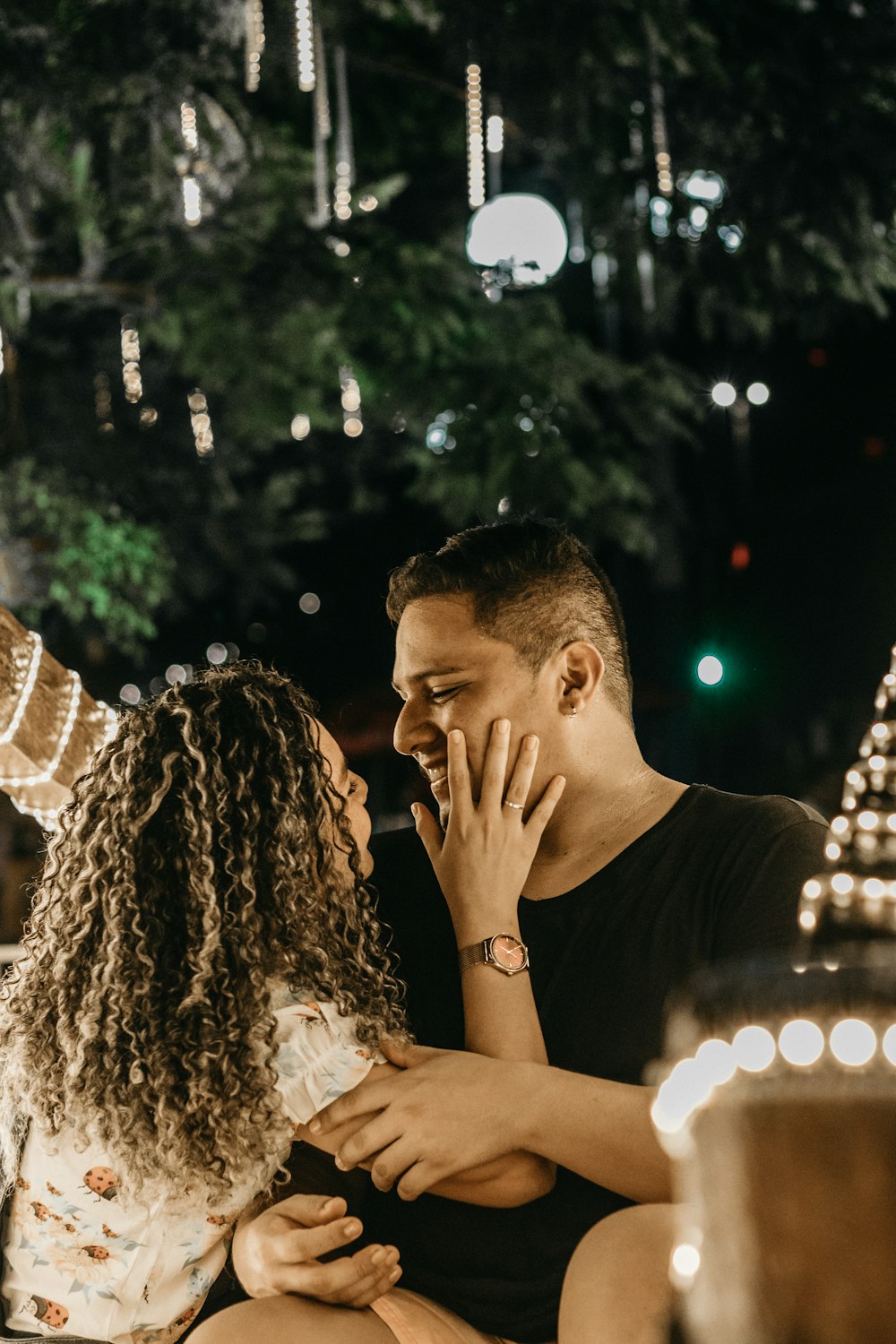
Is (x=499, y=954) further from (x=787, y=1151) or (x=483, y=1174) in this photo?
(x=787, y=1151)

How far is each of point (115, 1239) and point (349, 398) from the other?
20.7ft

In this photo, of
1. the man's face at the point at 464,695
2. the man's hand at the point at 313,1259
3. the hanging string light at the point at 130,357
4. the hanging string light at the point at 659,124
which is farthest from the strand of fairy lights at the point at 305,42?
the man's hand at the point at 313,1259

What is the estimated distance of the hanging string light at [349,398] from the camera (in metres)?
7.58

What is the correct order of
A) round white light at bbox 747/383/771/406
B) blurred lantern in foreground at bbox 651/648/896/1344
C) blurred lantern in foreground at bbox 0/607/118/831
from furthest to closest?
round white light at bbox 747/383/771/406 → blurred lantern in foreground at bbox 0/607/118/831 → blurred lantern in foreground at bbox 651/648/896/1344

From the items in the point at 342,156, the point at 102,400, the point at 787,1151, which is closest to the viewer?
the point at 787,1151

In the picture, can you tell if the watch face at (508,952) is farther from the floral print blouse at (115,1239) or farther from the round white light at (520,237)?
the round white light at (520,237)

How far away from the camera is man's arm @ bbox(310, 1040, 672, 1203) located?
191 cm

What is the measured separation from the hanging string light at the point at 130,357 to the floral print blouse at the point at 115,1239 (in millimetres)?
6190

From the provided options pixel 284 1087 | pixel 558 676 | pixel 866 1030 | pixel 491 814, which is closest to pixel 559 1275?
pixel 284 1087

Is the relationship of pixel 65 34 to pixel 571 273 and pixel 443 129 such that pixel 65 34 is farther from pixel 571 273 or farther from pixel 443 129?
pixel 571 273

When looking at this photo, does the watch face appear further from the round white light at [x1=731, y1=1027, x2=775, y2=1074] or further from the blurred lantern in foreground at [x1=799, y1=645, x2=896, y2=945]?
the round white light at [x1=731, y1=1027, x2=775, y2=1074]

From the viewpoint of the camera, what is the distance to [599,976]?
232 cm

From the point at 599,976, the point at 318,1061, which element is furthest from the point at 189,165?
the point at 318,1061

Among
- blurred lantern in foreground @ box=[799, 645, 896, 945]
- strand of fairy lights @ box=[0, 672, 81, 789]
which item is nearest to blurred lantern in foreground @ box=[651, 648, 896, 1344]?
blurred lantern in foreground @ box=[799, 645, 896, 945]
